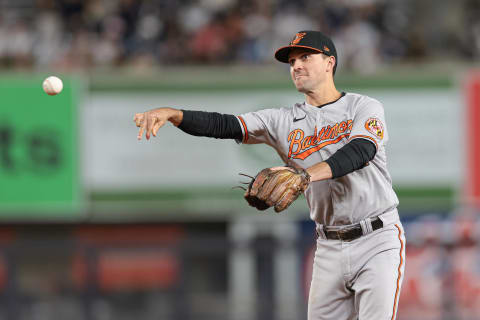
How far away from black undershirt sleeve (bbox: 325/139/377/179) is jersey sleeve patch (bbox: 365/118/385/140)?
89 mm

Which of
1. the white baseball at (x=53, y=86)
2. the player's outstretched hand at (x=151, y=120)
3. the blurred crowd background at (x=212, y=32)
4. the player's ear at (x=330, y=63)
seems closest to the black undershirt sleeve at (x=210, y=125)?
the player's outstretched hand at (x=151, y=120)

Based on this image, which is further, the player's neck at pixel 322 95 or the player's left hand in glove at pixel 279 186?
the player's neck at pixel 322 95

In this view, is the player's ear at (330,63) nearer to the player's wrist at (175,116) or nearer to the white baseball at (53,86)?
the player's wrist at (175,116)

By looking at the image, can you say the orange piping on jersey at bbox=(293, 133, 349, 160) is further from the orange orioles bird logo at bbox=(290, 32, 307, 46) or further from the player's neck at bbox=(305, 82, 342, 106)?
the orange orioles bird logo at bbox=(290, 32, 307, 46)

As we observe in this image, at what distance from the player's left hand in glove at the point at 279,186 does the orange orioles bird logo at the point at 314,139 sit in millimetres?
373

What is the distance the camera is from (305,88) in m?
4.37

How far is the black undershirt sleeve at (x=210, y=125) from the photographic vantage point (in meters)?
4.26

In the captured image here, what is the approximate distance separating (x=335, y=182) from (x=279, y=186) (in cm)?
49

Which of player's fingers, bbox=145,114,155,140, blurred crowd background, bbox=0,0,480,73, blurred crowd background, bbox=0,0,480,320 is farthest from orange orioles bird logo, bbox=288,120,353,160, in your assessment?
blurred crowd background, bbox=0,0,480,73

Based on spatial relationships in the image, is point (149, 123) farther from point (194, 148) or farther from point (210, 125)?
point (194, 148)

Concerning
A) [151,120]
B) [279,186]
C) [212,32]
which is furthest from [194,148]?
[279,186]

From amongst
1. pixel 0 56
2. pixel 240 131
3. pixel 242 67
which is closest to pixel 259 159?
pixel 242 67

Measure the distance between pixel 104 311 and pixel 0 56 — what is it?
14.2ft

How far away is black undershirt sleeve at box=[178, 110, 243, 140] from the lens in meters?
4.26
